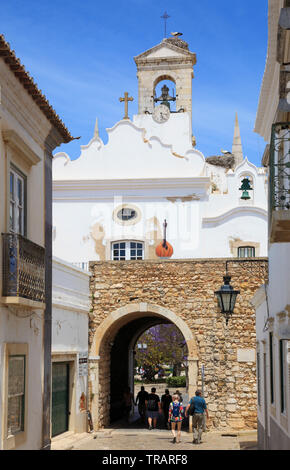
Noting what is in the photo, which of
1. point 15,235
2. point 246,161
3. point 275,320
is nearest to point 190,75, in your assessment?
point 246,161

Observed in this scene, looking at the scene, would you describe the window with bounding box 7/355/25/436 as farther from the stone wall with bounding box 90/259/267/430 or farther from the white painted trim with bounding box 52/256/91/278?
the stone wall with bounding box 90/259/267/430

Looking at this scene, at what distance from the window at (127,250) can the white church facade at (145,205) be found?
4 cm

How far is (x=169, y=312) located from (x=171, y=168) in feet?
26.2

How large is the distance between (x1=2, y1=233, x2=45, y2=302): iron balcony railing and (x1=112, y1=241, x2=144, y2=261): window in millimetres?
16390

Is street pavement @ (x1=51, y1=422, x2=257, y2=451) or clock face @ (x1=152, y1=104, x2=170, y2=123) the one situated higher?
clock face @ (x1=152, y1=104, x2=170, y2=123)

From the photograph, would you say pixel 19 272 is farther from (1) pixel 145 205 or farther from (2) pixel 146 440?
(1) pixel 145 205

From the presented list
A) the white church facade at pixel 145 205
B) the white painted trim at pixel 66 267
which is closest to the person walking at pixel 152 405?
the white painted trim at pixel 66 267

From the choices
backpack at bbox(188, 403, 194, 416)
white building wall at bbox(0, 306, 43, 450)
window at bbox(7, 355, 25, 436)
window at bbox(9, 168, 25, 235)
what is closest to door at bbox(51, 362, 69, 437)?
backpack at bbox(188, 403, 194, 416)

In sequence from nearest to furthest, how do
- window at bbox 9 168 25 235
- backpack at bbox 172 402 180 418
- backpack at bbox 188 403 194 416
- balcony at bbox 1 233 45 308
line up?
balcony at bbox 1 233 45 308 < window at bbox 9 168 25 235 < backpack at bbox 188 403 194 416 < backpack at bbox 172 402 180 418

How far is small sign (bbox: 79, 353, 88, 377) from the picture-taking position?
20.4m

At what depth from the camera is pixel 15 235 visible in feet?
33.8

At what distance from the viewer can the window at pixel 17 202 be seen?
10.9 meters

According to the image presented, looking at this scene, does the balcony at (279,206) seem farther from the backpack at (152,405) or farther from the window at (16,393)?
the backpack at (152,405)
